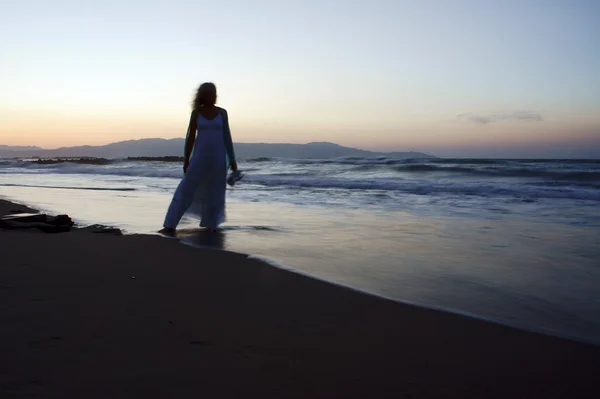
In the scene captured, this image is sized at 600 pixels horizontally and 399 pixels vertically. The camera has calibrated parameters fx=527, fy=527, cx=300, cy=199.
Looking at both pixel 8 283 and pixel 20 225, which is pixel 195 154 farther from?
pixel 8 283

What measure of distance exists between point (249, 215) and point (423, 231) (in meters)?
2.76

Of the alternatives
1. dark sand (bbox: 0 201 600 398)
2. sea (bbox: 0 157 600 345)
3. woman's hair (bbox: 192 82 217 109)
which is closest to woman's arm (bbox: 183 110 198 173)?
woman's hair (bbox: 192 82 217 109)

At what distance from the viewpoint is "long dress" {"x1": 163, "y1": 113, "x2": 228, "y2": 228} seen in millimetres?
6156

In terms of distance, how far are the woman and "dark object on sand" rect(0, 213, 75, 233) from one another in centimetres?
115

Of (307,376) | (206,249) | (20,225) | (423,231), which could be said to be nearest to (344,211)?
(423,231)

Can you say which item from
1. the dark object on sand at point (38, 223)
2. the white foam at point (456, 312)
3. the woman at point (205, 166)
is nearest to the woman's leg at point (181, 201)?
the woman at point (205, 166)

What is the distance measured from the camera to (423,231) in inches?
248

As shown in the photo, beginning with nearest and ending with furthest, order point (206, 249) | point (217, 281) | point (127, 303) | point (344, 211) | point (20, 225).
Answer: point (127, 303) < point (217, 281) < point (206, 249) < point (20, 225) < point (344, 211)

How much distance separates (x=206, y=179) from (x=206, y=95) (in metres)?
0.98

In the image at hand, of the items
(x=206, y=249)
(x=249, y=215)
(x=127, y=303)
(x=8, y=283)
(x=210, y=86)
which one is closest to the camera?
(x=127, y=303)

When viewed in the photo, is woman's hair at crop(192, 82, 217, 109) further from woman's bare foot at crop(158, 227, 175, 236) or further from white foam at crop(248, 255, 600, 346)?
white foam at crop(248, 255, 600, 346)

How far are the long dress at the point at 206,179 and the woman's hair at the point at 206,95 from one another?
17cm

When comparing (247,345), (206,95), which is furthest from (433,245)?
(247,345)

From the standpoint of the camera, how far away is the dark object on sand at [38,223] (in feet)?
17.2
